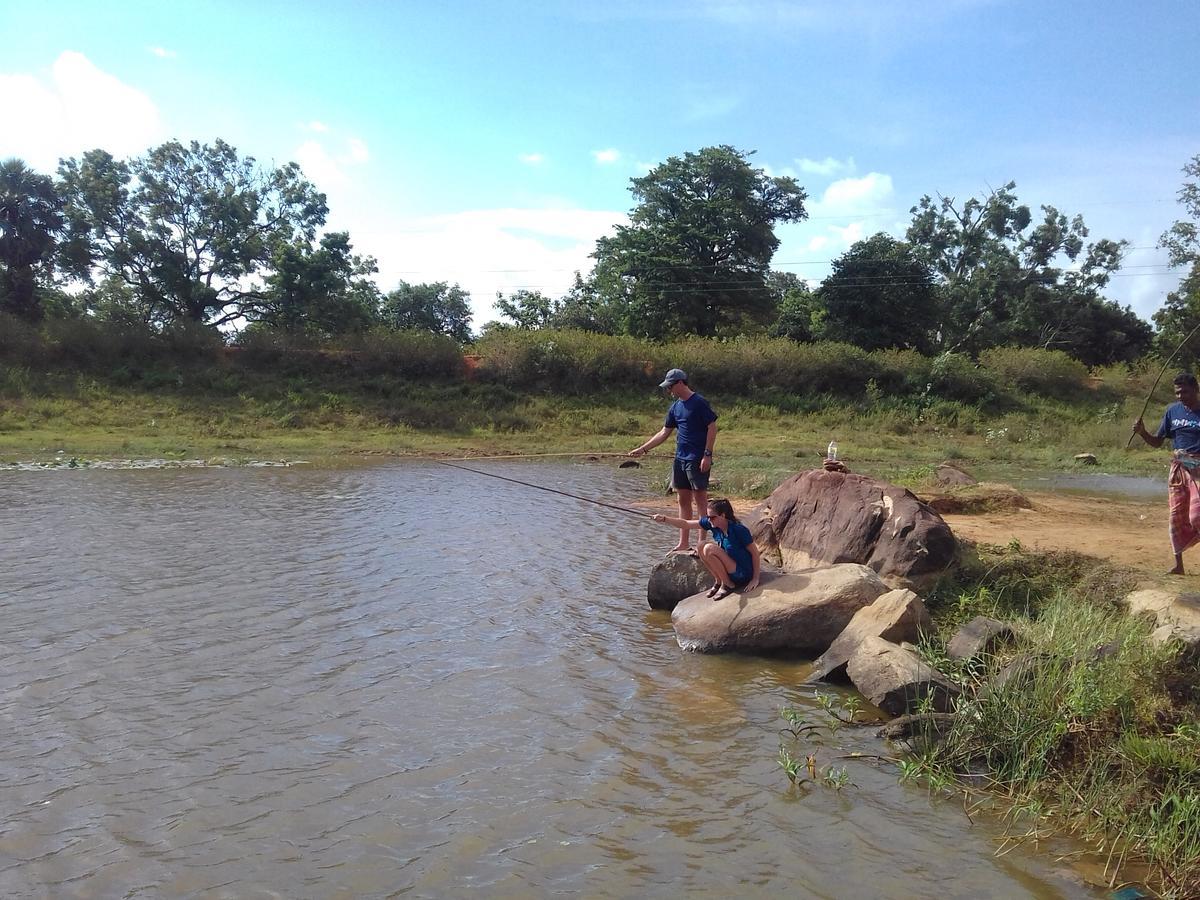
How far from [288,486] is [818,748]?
14.2 meters

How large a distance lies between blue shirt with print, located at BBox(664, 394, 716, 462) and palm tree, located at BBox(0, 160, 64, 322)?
108ft


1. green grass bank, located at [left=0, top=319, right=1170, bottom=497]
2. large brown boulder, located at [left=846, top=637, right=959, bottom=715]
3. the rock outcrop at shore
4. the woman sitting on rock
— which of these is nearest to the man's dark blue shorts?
the woman sitting on rock

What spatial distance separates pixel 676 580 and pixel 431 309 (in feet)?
152

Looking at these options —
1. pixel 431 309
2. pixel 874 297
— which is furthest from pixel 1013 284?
pixel 431 309

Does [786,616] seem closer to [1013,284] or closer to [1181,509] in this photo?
[1181,509]

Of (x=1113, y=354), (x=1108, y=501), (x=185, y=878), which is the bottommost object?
(x=185, y=878)

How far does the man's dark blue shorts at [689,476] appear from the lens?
9.39m

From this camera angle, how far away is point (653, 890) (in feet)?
13.9

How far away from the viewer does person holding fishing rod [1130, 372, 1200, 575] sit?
8.27 m

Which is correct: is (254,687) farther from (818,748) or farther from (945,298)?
(945,298)

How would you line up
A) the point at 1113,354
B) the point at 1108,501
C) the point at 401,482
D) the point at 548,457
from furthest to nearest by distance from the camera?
the point at 1113,354 < the point at 548,457 < the point at 401,482 < the point at 1108,501

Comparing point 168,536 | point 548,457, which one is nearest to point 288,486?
point 168,536

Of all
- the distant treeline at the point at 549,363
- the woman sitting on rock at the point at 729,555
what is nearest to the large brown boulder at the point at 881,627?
the woman sitting on rock at the point at 729,555

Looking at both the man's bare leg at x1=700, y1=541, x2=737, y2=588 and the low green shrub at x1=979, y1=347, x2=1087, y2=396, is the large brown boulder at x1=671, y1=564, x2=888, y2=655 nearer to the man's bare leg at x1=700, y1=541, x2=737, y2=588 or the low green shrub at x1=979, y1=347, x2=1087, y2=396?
the man's bare leg at x1=700, y1=541, x2=737, y2=588
